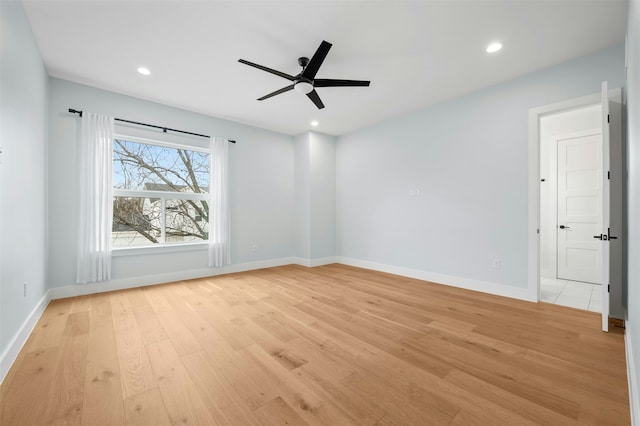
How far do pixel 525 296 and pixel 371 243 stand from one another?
2418 millimetres

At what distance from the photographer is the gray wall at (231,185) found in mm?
3303

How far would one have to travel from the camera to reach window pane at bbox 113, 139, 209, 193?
152 inches

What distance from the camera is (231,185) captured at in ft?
15.7

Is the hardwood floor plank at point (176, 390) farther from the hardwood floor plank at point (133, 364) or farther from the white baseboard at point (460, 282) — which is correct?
the white baseboard at point (460, 282)

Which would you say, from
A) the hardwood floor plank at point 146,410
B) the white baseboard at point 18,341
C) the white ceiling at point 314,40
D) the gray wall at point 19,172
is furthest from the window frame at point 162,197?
the hardwood floor plank at point 146,410

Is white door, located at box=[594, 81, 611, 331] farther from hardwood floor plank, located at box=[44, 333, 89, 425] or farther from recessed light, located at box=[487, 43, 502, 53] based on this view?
hardwood floor plank, located at box=[44, 333, 89, 425]

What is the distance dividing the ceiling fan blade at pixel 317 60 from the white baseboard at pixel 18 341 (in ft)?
10.4

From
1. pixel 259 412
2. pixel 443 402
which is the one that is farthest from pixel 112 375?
pixel 443 402

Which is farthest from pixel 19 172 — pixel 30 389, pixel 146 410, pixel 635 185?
pixel 635 185

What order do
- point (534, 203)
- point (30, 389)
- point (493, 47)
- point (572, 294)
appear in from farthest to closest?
point (572, 294)
point (534, 203)
point (493, 47)
point (30, 389)

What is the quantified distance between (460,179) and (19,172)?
4.79 meters

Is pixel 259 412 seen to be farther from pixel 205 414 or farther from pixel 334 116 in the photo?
pixel 334 116

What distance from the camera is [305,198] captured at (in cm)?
543

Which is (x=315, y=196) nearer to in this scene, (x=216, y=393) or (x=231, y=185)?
(x=231, y=185)
